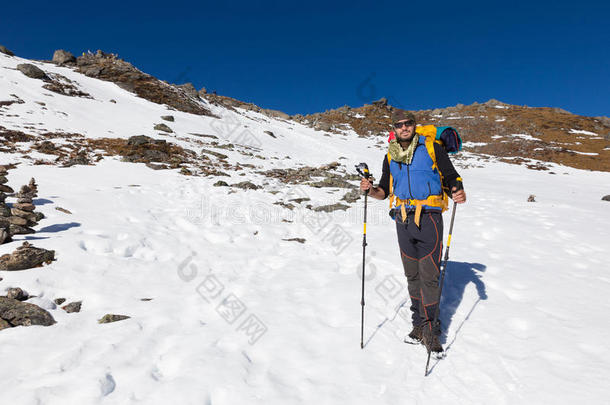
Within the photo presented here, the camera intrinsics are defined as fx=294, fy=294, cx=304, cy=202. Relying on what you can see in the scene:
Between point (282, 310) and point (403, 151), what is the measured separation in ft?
10.2

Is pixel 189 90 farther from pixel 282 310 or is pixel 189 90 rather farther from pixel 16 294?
pixel 282 310

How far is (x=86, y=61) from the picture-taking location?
44.0 m

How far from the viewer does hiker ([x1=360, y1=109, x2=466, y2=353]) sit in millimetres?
3816

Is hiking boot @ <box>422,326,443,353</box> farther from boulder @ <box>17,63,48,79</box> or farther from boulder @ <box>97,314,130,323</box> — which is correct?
boulder @ <box>17,63,48,79</box>

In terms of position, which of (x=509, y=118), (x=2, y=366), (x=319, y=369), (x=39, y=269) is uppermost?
(x=509, y=118)

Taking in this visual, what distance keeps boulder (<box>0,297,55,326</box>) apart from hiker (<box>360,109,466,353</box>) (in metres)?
4.64

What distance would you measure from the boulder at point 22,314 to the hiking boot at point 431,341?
498cm

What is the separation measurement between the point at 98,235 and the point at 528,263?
9.73m

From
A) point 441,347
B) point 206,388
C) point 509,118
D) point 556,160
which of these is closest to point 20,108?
point 206,388

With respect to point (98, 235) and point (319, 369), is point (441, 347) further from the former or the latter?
point (98, 235)

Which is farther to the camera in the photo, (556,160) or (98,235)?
(556,160)

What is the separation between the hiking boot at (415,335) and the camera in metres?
4.11

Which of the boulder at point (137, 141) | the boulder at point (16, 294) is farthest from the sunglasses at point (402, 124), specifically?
the boulder at point (137, 141)

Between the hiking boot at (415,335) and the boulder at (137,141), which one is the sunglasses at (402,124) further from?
the boulder at (137,141)
